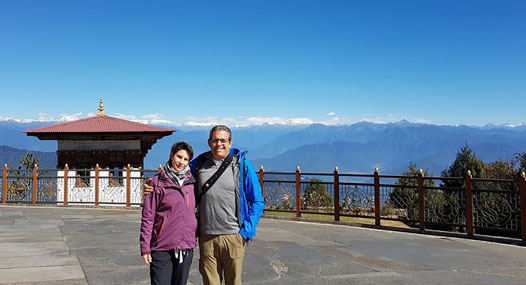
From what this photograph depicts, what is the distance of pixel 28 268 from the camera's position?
6.52 metres

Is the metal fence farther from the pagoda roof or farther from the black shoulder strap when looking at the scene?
the pagoda roof

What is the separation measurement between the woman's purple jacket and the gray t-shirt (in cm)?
15

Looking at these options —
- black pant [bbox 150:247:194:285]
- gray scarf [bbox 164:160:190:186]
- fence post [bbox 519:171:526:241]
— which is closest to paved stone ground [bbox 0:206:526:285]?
fence post [bbox 519:171:526:241]

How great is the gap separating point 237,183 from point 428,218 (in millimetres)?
8611

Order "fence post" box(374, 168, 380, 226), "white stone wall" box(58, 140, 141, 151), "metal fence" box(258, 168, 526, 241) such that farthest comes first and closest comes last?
"white stone wall" box(58, 140, 141, 151), "fence post" box(374, 168, 380, 226), "metal fence" box(258, 168, 526, 241)

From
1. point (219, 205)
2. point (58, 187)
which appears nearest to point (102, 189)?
point (58, 187)

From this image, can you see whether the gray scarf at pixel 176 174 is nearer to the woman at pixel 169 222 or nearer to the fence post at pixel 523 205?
the woman at pixel 169 222

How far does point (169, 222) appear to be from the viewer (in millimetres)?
3648

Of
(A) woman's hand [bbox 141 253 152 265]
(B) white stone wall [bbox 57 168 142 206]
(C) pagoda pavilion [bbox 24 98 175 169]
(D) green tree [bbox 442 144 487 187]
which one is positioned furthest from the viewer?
(D) green tree [bbox 442 144 487 187]

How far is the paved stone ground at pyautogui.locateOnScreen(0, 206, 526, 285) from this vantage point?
6.12m

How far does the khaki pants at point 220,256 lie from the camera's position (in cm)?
373

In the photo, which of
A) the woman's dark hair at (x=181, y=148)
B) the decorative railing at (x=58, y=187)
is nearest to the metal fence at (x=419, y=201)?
the decorative railing at (x=58, y=187)

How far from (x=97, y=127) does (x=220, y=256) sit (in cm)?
2013

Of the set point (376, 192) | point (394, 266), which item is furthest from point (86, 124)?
point (394, 266)
